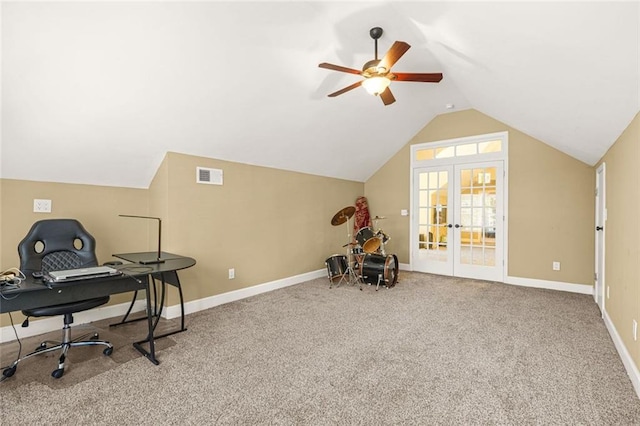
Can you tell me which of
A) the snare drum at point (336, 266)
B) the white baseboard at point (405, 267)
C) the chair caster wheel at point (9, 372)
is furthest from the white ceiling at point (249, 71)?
Answer: the white baseboard at point (405, 267)

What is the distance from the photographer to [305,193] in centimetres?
520

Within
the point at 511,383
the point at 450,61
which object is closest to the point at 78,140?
the point at 450,61

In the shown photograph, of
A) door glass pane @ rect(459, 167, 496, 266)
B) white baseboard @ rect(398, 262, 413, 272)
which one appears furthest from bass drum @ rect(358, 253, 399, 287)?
door glass pane @ rect(459, 167, 496, 266)

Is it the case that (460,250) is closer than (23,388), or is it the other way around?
(23,388)

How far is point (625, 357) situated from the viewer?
2.38 metres

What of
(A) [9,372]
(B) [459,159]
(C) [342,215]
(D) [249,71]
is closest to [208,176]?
(D) [249,71]

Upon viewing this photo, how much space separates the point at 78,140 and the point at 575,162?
6.13 meters

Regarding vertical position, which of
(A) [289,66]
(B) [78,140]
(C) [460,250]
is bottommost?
(C) [460,250]

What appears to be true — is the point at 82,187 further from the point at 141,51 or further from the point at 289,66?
the point at 289,66

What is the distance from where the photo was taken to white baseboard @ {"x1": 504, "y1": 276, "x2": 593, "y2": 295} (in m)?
4.50

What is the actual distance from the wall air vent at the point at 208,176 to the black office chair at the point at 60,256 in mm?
1281

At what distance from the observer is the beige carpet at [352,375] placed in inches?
72.5

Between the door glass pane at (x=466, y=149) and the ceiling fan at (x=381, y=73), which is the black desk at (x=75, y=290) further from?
the door glass pane at (x=466, y=149)

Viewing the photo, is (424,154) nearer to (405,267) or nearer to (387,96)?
(405,267)
